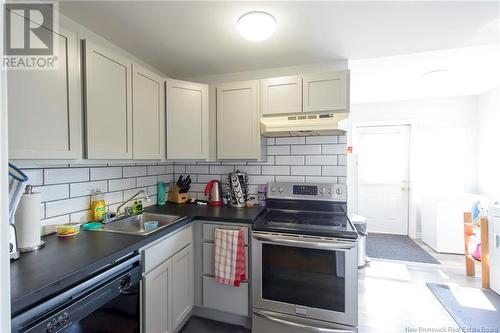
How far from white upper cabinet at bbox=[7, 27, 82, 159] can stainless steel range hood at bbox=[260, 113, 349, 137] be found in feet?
4.58

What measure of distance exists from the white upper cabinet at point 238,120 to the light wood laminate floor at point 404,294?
1.74m

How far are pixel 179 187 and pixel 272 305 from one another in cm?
145

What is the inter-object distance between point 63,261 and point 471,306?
3.20 meters

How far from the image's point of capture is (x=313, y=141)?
7.61ft

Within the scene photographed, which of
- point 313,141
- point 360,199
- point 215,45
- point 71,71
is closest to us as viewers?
point 71,71

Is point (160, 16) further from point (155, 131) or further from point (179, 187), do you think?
point (179, 187)

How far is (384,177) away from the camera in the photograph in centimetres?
428

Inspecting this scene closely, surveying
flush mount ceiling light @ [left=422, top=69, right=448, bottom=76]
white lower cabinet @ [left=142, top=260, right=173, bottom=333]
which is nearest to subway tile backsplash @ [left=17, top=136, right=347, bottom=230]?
white lower cabinet @ [left=142, top=260, right=173, bottom=333]

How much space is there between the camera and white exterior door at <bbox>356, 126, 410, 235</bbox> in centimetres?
418

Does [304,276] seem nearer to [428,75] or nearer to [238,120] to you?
[238,120]

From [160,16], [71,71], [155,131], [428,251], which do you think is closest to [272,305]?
[155,131]

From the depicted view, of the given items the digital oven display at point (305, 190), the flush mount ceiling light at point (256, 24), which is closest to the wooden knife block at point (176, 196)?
the digital oven display at point (305, 190)

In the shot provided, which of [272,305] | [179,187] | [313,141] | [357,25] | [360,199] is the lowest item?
[272,305]

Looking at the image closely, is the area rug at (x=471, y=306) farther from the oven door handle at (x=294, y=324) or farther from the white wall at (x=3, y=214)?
the white wall at (x=3, y=214)
